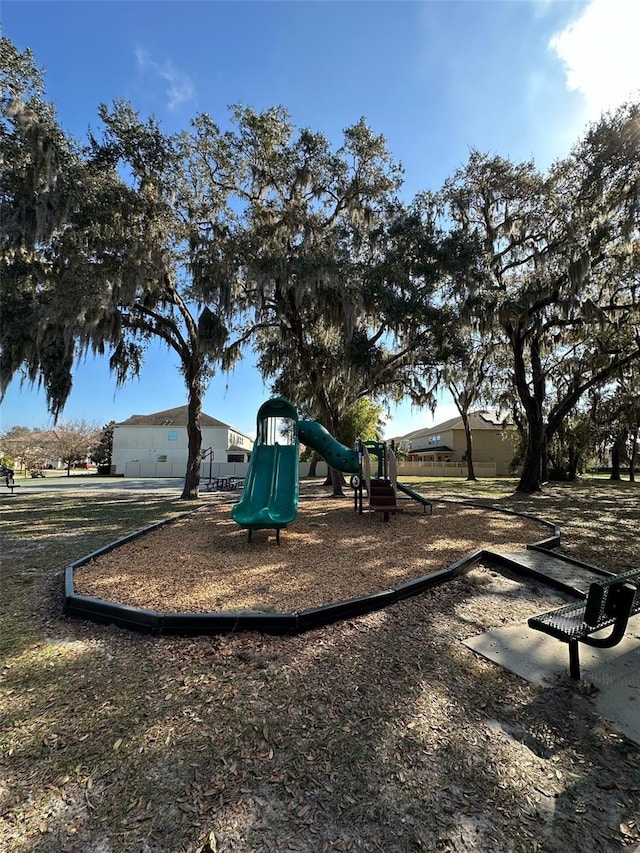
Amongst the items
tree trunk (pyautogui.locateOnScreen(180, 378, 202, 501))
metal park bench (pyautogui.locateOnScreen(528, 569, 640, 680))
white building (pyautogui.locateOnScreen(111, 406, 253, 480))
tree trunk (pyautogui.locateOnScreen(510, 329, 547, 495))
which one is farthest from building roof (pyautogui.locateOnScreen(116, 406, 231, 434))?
metal park bench (pyautogui.locateOnScreen(528, 569, 640, 680))

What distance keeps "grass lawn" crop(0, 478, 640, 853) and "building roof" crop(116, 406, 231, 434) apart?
3335 cm

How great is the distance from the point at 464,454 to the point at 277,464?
102 ft

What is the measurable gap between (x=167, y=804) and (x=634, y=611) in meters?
3.03

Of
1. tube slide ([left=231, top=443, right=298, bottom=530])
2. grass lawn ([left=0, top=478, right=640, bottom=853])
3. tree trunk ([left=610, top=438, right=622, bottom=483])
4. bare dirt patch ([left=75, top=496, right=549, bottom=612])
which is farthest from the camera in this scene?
tree trunk ([left=610, top=438, right=622, bottom=483])

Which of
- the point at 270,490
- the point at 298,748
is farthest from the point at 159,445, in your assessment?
the point at 298,748

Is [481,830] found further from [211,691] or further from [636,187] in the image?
[636,187]

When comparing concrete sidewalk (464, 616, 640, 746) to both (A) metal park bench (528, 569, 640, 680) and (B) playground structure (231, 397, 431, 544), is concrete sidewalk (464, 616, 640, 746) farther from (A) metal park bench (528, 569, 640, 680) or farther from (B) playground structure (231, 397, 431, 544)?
(B) playground structure (231, 397, 431, 544)

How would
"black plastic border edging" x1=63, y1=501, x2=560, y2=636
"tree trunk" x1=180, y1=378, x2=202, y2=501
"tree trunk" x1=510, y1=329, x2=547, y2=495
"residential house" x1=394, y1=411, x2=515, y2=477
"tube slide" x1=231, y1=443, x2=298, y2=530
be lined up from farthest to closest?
"residential house" x1=394, y1=411, x2=515, y2=477, "tree trunk" x1=510, y1=329, x2=547, y2=495, "tree trunk" x1=180, y1=378, x2=202, y2=501, "tube slide" x1=231, y1=443, x2=298, y2=530, "black plastic border edging" x1=63, y1=501, x2=560, y2=636

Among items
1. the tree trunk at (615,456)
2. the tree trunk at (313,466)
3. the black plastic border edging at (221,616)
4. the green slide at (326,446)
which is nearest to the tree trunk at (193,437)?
the green slide at (326,446)

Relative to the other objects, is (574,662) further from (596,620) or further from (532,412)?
(532,412)

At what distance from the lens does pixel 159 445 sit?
35.0 meters

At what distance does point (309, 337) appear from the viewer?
43.8ft

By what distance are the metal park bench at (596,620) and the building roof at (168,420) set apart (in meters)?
34.2

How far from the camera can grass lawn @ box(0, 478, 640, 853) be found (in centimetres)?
151
